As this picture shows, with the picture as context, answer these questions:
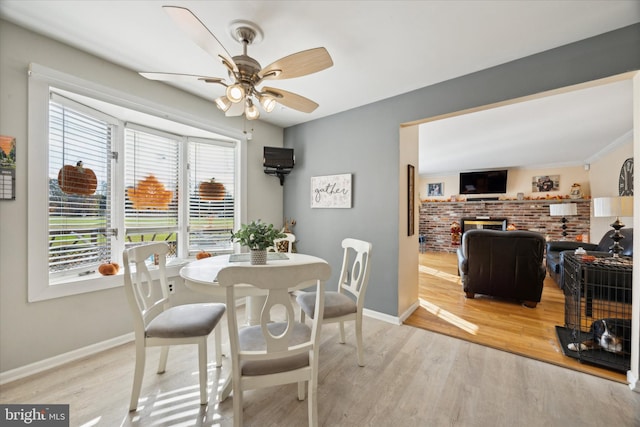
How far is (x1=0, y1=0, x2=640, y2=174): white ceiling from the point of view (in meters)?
1.57

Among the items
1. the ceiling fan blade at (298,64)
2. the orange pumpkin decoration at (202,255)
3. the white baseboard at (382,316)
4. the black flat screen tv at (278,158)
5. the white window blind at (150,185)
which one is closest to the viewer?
the ceiling fan blade at (298,64)

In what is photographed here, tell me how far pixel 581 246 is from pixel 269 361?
5.77m

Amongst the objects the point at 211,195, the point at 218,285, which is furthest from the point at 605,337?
the point at 211,195

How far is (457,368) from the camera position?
1.94 meters

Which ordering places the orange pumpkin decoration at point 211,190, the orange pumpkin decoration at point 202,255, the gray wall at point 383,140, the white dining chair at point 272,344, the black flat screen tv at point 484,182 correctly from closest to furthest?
1. the white dining chair at point 272,344
2. the gray wall at point 383,140
3. the orange pumpkin decoration at point 202,255
4. the orange pumpkin decoration at point 211,190
5. the black flat screen tv at point 484,182

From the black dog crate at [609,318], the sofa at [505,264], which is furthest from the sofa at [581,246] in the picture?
the black dog crate at [609,318]

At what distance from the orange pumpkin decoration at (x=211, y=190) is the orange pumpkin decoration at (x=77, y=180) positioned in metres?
1.06

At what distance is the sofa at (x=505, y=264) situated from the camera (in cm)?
306

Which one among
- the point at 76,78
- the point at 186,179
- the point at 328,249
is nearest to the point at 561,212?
the point at 328,249

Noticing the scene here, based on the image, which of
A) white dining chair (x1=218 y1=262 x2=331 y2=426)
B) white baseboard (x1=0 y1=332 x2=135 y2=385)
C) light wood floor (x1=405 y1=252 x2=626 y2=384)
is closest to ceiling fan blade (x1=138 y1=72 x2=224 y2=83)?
white dining chair (x1=218 y1=262 x2=331 y2=426)

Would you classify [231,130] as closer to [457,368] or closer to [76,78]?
[76,78]

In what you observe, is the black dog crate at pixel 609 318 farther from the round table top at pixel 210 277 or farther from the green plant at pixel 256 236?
the green plant at pixel 256 236

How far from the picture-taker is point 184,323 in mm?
1562

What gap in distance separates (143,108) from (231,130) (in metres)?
0.97
